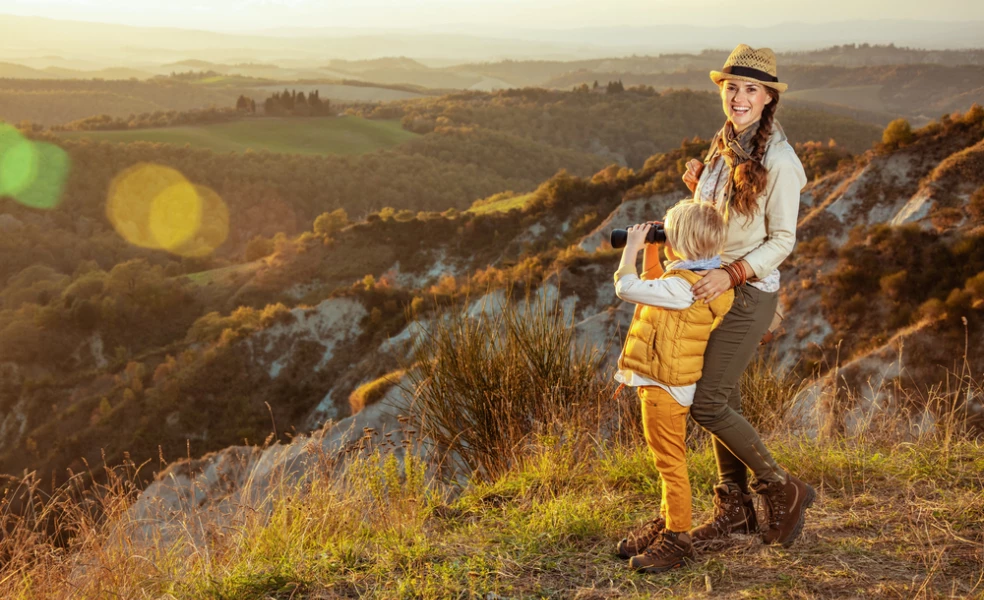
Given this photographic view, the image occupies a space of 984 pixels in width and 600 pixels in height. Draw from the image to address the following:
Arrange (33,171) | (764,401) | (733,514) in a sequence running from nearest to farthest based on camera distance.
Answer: (733,514), (764,401), (33,171)

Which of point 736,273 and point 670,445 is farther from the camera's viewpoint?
point 670,445

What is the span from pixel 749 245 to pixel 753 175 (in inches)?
11.8

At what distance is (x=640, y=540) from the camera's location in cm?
278

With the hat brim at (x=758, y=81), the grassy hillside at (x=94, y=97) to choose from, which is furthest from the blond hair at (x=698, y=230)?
the grassy hillside at (x=94, y=97)

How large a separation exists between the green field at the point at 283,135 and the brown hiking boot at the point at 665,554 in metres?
109

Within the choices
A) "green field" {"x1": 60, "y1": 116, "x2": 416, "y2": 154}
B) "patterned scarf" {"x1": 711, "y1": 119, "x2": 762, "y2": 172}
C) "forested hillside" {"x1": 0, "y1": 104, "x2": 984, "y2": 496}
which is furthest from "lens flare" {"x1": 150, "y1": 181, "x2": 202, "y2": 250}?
"patterned scarf" {"x1": 711, "y1": 119, "x2": 762, "y2": 172}

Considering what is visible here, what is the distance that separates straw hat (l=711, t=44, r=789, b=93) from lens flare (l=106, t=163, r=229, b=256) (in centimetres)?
8889

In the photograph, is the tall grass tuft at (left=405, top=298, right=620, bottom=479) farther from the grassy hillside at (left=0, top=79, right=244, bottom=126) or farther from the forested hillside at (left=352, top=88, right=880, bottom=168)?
the grassy hillside at (left=0, top=79, right=244, bottom=126)

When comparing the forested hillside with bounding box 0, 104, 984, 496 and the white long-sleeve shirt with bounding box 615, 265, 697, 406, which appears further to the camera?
the forested hillside with bounding box 0, 104, 984, 496

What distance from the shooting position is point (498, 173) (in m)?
108

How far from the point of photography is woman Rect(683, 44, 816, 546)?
257cm

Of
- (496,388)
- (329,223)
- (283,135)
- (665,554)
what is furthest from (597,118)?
(665,554)

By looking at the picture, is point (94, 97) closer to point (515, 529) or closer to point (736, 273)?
point (515, 529)

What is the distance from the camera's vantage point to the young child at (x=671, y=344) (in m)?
2.55
